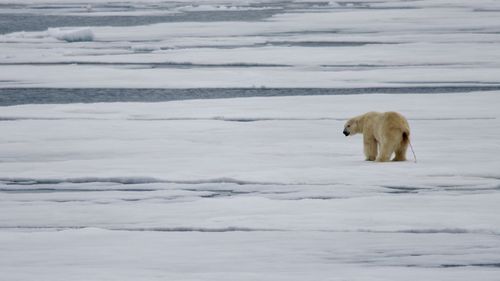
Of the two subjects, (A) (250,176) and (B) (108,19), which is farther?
(B) (108,19)

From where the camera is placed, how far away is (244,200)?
7.13 metres

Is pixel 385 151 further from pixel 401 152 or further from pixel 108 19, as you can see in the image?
pixel 108 19

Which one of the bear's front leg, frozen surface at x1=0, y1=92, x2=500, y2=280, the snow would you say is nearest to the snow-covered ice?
frozen surface at x1=0, y1=92, x2=500, y2=280

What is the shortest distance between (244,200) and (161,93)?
887 cm

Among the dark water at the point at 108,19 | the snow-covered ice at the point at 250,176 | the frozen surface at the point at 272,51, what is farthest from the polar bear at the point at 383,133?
the dark water at the point at 108,19

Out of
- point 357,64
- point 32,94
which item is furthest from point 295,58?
point 32,94

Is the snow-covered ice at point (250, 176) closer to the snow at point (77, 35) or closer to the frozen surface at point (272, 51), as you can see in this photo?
the frozen surface at point (272, 51)

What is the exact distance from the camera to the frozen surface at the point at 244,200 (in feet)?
17.7

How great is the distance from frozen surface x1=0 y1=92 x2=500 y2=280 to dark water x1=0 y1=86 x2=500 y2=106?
103 inches

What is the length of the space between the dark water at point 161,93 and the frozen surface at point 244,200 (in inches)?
103

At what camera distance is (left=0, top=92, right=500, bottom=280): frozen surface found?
539 cm

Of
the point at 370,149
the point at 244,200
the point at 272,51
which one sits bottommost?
the point at 272,51

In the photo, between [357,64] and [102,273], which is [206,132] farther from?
[357,64]

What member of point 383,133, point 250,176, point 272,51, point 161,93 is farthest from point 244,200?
point 272,51
